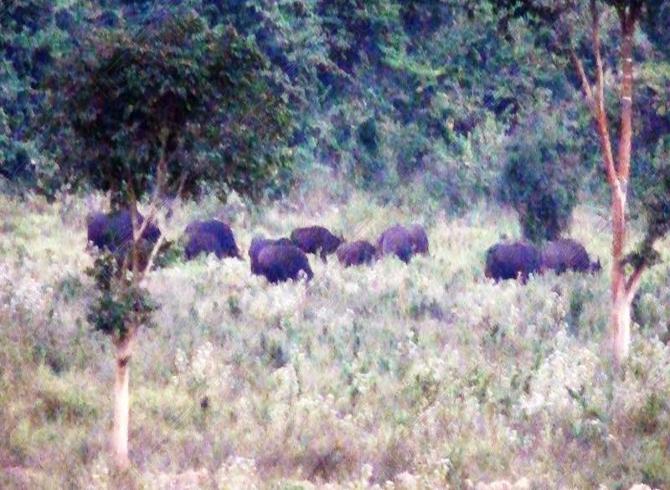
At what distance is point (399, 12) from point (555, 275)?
18008mm

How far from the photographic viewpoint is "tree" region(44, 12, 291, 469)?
35.8 feet

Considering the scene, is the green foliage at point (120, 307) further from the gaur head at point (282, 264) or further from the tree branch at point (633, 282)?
the gaur head at point (282, 264)

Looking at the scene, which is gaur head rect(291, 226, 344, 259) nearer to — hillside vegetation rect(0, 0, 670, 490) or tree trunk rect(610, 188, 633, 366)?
hillside vegetation rect(0, 0, 670, 490)

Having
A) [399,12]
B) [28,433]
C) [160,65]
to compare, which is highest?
[399,12]

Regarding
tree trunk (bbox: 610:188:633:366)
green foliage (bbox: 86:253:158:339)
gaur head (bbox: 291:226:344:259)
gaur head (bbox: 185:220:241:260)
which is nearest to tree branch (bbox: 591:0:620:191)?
tree trunk (bbox: 610:188:633:366)

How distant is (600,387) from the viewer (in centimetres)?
1443

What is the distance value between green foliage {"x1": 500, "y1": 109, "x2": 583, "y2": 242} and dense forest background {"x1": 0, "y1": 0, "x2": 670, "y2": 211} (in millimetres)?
66

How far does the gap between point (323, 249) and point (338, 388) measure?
43.2ft

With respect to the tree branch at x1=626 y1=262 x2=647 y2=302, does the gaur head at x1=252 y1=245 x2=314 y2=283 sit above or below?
below

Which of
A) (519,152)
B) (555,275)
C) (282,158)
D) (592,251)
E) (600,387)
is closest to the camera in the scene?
(282,158)

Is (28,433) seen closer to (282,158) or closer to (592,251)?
(282,158)

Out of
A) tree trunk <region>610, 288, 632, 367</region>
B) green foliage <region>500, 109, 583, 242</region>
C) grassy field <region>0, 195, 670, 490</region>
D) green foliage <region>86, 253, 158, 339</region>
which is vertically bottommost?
grassy field <region>0, 195, 670, 490</region>

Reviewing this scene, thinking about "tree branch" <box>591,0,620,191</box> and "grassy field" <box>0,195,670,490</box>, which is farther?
"tree branch" <box>591,0,620,191</box>

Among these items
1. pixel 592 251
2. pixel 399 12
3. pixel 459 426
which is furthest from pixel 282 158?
pixel 399 12
